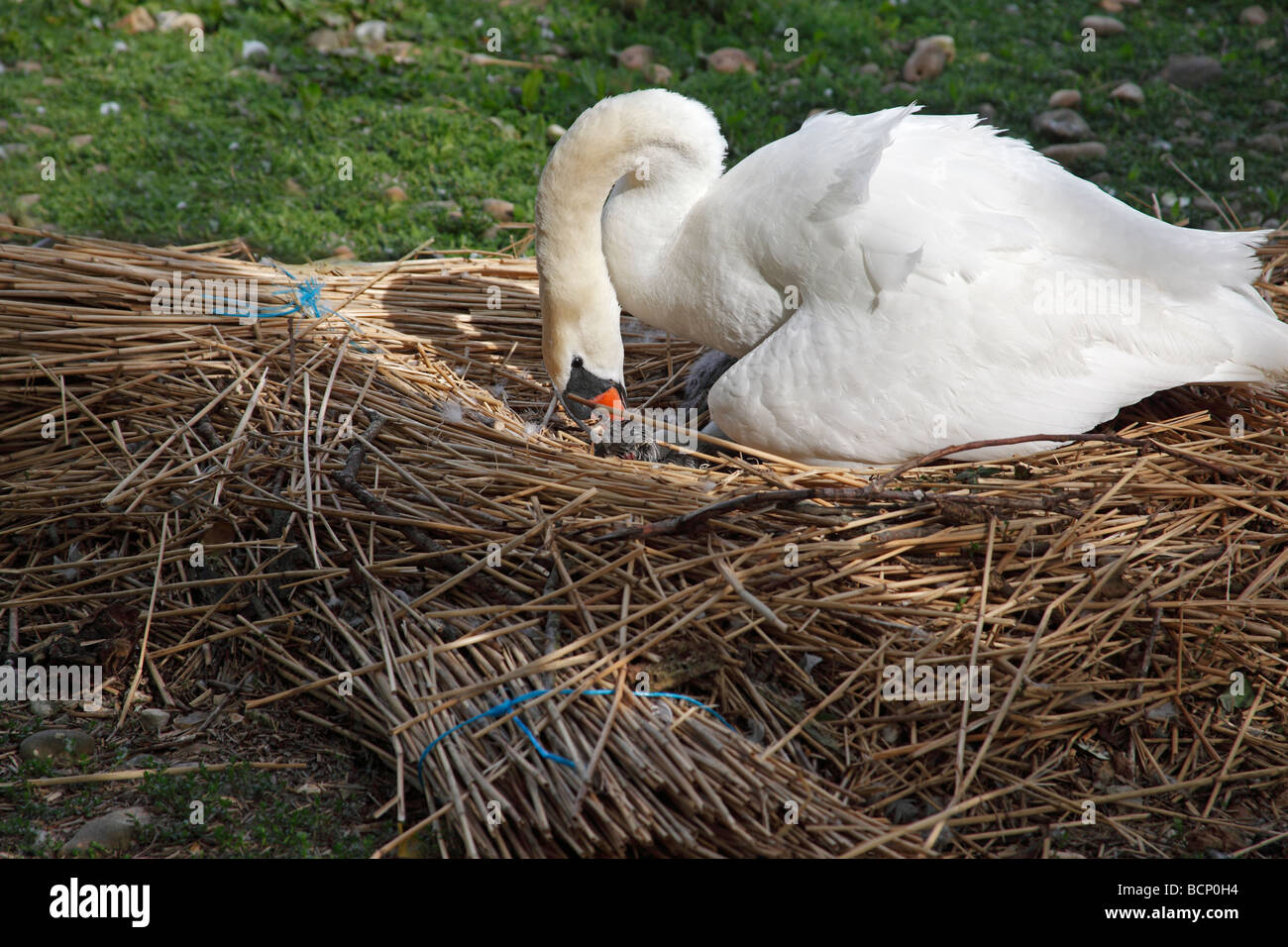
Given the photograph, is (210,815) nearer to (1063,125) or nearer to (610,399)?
(610,399)

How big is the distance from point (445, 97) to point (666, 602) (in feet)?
16.2

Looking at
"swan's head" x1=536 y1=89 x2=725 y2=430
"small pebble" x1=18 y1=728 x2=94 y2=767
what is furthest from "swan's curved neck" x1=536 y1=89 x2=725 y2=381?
"small pebble" x1=18 y1=728 x2=94 y2=767

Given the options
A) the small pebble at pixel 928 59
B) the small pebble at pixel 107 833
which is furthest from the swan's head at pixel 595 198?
the small pebble at pixel 928 59

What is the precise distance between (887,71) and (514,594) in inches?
213

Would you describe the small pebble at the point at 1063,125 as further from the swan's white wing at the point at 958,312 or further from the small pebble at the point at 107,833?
the small pebble at the point at 107,833

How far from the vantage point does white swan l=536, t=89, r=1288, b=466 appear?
3445mm

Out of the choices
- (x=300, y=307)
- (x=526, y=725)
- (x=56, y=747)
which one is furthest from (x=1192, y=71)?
(x=56, y=747)

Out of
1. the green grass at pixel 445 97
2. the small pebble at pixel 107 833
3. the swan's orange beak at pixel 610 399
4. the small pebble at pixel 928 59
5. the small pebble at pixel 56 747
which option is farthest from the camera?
A: the small pebble at pixel 928 59

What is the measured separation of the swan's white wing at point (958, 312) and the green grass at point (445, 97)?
6.99ft

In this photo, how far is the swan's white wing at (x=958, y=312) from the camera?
3.44 metres

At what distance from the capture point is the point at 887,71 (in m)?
7.04

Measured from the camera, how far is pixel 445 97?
22.2 feet

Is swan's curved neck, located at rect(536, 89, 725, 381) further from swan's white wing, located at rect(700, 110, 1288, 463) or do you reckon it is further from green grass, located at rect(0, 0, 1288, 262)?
green grass, located at rect(0, 0, 1288, 262)
